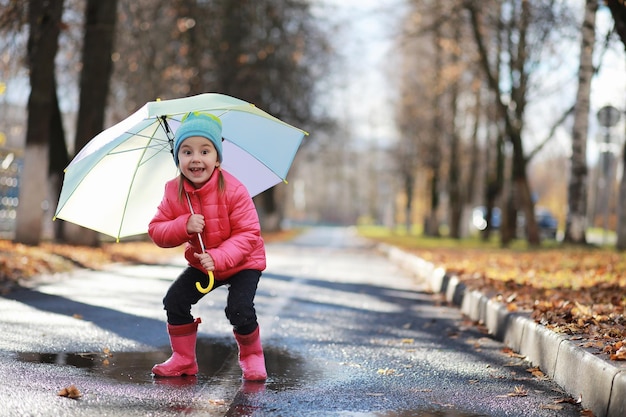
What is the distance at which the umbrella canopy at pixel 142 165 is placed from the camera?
6.19 meters

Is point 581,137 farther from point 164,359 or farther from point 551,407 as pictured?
point 551,407

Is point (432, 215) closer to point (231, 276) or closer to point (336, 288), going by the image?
point (336, 288)

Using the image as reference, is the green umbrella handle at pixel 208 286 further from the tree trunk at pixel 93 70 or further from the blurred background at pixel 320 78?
the tree trunk at pixel 93 70

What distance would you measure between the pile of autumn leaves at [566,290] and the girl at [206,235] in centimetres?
224

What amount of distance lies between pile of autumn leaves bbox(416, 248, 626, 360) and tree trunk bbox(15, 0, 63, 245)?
752 cm

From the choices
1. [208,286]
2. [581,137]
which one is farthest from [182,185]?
[581,137]

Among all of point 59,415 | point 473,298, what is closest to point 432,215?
point 473,298

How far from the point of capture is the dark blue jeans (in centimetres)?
561

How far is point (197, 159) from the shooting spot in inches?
214

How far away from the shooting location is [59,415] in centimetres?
443

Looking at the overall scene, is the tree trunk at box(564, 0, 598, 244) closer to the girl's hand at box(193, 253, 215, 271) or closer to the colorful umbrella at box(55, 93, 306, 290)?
the colorful umbrella at box(55, 93, 306, 290)

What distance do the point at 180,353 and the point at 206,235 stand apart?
82 centimetres

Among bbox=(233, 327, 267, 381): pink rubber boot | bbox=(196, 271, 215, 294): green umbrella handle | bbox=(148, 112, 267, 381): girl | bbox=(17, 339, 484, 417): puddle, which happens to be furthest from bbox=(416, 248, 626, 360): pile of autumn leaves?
bbox=(196, 271, 215, 294): green umbrella handle

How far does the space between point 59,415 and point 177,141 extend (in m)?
1.83
